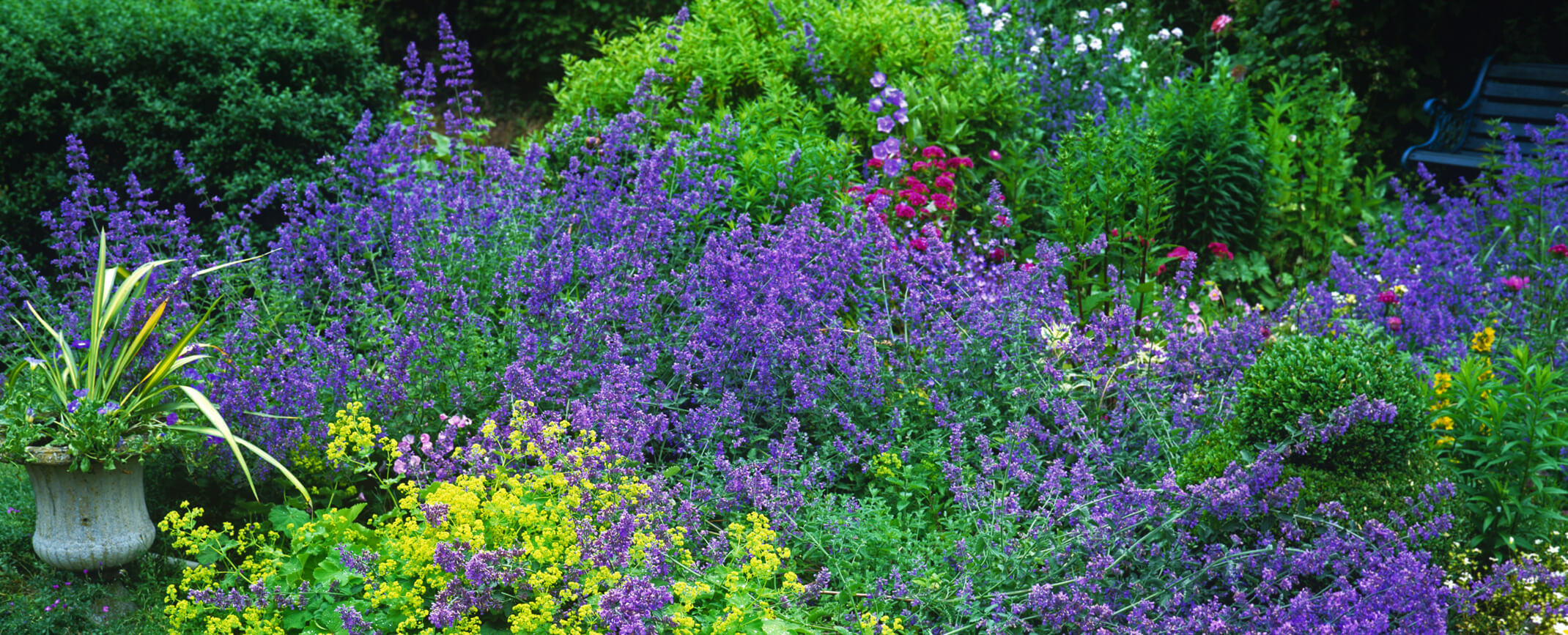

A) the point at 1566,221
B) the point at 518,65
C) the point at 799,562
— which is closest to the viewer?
the point at 799,562

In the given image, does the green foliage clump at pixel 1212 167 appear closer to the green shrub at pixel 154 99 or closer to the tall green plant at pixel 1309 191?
the tall green plant at pixel 1309 191

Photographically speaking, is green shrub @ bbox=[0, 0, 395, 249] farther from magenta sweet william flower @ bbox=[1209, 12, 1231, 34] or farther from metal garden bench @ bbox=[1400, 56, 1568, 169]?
metal garden bench @ bbox=[1400, 56, 1568, 169]

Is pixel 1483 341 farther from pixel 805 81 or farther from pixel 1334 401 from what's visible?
pixel 805 81

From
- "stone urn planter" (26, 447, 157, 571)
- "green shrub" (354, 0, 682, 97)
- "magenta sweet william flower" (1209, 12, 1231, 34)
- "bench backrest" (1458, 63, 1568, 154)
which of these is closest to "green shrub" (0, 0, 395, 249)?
"stone urn planter" (26, 447, 157, 571)

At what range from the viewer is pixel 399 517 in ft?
10.7

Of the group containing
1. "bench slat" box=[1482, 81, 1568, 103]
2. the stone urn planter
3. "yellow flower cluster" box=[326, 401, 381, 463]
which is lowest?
the stone urn planter

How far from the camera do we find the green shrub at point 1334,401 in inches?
128

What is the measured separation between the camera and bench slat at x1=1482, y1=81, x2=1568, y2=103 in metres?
7.80

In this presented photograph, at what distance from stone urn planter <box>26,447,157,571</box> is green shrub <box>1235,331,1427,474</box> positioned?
137 inches

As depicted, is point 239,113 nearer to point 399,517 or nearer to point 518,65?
point 399,517

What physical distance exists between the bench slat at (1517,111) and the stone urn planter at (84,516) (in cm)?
865

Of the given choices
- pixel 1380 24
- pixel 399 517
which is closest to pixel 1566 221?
pixel 1380 24

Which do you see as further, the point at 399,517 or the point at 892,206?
the point at 892,206

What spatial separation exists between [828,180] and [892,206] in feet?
1.17
